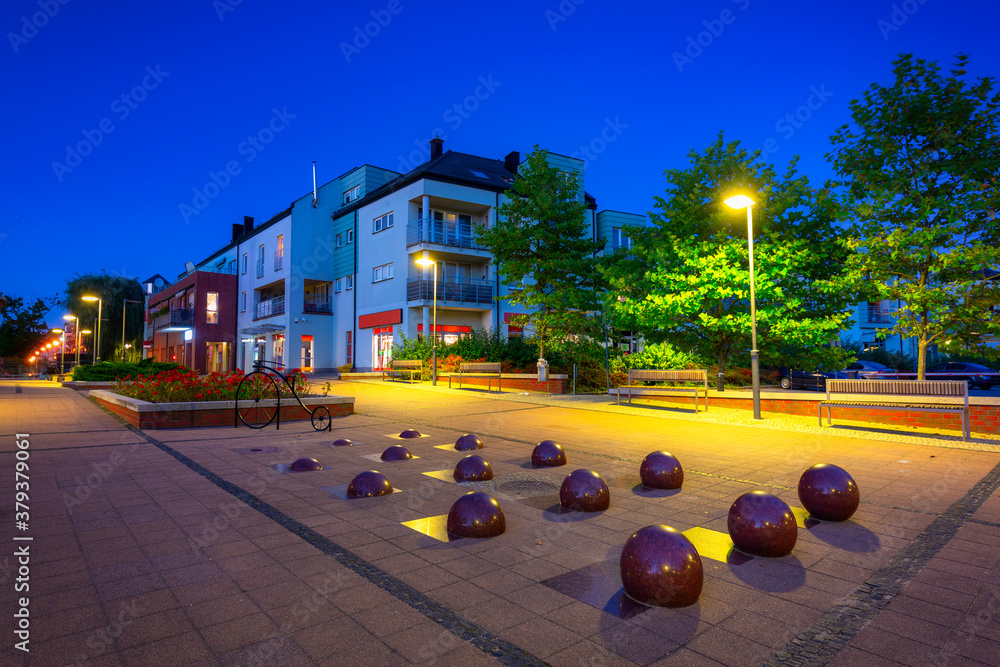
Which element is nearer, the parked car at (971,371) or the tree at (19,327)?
the parked car at (971,371)

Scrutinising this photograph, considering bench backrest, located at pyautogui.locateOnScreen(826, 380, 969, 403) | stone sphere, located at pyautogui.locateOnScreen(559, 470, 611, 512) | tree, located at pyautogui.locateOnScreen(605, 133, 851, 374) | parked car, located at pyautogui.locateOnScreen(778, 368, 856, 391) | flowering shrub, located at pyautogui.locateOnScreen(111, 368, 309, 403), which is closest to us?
stone sphere, located at pyautogui.locateOnScreen(559, 470, 611, 512)

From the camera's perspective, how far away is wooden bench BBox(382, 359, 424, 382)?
2756 cm

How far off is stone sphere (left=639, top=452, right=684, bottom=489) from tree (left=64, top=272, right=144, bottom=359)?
198 ft

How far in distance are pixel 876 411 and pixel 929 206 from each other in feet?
14.3

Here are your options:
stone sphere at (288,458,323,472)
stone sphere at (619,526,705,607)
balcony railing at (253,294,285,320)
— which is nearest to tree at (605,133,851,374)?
stone sphere at (288,458,323,472)

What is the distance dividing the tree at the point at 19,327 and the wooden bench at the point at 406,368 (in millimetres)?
40012

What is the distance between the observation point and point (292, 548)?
4242mm

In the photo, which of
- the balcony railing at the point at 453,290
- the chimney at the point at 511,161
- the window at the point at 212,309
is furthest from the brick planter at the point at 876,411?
the window at the point at 212,309

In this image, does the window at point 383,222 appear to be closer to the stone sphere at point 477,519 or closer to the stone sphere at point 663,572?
the stone sphere at point 477,519

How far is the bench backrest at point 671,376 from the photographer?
1430 centimetres

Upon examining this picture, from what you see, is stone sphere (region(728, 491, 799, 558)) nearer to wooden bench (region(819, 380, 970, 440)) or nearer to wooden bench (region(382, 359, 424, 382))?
wooden bench (region(819, 380, 970, 440))

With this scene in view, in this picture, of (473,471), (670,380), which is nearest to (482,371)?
(670,380)


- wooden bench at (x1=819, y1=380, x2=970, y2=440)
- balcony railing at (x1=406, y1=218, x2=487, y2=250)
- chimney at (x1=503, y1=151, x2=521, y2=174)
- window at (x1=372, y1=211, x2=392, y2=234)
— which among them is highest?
chimney at (x1=503, y1=151, x2=521, y2=174)

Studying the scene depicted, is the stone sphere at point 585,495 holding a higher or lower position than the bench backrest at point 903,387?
lower
